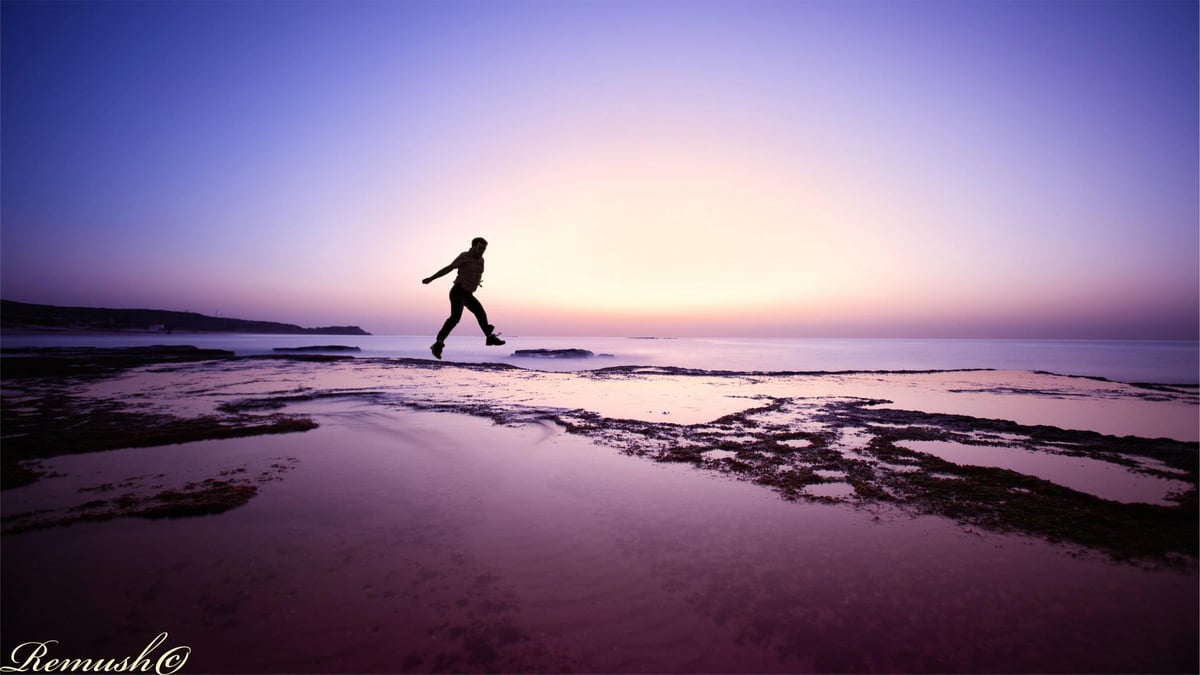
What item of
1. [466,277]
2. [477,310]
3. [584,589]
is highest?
[466,277]

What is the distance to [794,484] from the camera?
9688 mm

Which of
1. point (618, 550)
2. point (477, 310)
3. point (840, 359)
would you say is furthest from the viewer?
point (840, 359)

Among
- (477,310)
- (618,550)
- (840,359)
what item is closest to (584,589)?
(618,550)

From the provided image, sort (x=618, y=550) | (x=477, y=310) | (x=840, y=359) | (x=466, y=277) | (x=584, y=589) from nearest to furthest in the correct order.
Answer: (x=584, y=589)
(x=618, y=550)
(x=466, y=277)
(x=477, y=310)
(x=840, y=359)

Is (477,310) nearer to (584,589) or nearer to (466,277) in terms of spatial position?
(466,277)

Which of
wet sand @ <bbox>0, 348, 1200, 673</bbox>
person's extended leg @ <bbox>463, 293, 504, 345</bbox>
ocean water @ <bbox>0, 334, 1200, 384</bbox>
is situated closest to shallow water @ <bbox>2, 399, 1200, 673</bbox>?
wet sand @ <bbox>0, 348, 1200, 673</bbox>

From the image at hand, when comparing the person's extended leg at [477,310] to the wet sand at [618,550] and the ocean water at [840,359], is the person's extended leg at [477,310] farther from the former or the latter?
the ocean water at [840,359]

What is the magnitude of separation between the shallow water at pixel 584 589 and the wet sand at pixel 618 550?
0.11 ft

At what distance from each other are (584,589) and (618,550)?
1.14 meters

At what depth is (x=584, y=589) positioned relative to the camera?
5855mm

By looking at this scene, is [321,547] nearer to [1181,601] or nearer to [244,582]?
[244,582]

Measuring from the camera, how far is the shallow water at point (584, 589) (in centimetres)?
471

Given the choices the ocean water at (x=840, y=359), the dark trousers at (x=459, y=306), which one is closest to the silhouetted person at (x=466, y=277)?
the dark trousers at (x=459, y=306)

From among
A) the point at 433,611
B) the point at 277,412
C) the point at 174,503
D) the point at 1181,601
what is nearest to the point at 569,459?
the point at 433,611
